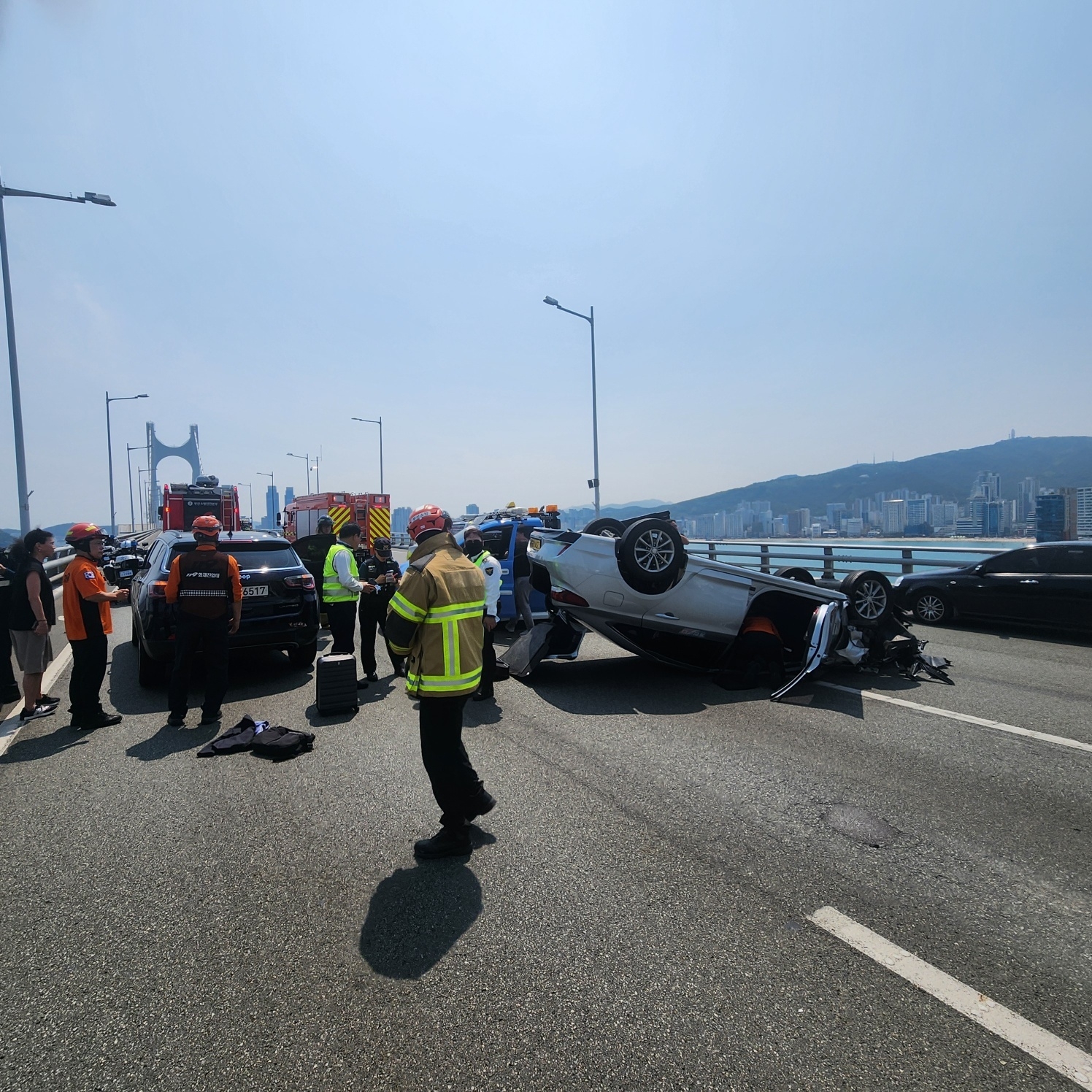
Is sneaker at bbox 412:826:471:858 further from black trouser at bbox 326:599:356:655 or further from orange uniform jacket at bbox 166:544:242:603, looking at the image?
black trouser at bbox 326:599:356:655

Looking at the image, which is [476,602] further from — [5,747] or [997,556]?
[997,556]

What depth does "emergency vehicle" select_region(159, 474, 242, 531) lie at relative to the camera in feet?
89.2

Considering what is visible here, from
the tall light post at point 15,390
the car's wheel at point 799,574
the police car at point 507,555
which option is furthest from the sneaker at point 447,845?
the tall light post at point 15,390

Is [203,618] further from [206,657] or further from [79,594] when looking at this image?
[79,594]

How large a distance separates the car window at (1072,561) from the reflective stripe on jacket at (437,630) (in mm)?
10317

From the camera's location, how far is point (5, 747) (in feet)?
17.5

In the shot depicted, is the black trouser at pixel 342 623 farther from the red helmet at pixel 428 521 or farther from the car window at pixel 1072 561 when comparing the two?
the car window at pixel 1072 561

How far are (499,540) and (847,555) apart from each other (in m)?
8.34

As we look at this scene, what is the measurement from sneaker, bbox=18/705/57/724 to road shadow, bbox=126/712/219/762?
4.52 ft

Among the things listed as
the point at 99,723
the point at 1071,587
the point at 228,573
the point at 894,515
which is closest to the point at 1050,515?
the point at 1071,587

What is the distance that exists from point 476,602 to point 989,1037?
2.74m

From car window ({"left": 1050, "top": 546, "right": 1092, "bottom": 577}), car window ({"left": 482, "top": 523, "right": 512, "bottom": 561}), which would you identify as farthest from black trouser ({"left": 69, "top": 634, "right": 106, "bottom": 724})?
car window ({"left": 1050, "top": 546, "right": 1092, "bottom": 577})

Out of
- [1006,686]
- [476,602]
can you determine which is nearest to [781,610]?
[1006,686]

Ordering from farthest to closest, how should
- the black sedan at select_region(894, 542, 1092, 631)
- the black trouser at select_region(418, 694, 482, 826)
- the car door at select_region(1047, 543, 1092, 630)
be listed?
the black sedan at select_region(894, 542, 1092, 631)
the car door at select_region(1047, 543, 1092, 630)
the black trouser at select_region(418, 694, 482, 826)
